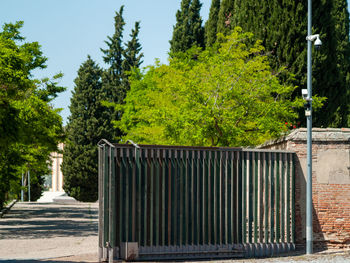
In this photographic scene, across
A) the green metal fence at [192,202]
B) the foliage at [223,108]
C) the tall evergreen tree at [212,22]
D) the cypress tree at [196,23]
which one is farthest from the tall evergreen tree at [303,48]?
the cypress tree at [196,23]

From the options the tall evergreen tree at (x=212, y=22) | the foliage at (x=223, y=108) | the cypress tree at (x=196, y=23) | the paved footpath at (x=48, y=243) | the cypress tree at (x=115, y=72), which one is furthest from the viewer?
the cypress tree at (x=115, y=72)

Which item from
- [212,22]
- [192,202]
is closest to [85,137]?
[212,22]

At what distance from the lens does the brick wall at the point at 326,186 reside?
1452 cm

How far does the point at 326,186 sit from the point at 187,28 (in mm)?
35472

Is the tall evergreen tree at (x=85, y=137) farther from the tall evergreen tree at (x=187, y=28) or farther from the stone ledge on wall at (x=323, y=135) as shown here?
the stone ledge on wall at (x=323, y=135)

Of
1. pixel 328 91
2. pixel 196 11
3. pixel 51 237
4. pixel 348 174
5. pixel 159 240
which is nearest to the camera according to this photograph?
pixel 159 240

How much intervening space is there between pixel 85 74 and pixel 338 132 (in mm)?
46927

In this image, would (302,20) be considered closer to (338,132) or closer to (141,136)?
(141,136)

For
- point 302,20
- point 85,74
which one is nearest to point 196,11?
point 85,74

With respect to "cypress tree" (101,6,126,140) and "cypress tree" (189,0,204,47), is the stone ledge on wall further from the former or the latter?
"cypress tree" (101,6,126,140)

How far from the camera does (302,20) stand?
30484mm

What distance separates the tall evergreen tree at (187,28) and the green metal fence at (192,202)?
113ft

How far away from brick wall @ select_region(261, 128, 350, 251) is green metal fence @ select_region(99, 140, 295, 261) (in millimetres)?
347

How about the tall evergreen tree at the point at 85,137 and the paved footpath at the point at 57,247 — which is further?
the tall evergreen tree at the point at 85,137
